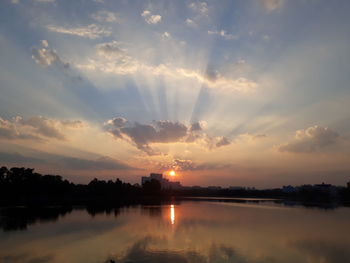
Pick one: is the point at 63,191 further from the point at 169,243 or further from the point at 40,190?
the point at 169,243

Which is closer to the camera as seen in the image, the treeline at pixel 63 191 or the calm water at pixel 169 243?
the calm water at pixel 169 243

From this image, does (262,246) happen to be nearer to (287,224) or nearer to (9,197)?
(287,224)

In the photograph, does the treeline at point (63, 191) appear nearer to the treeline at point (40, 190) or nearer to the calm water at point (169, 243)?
the treeline at point (40, 190)

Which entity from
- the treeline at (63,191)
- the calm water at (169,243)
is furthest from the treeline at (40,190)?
the calm water at (169,243)

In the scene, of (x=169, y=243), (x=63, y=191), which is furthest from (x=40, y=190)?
(x=169, y=243)

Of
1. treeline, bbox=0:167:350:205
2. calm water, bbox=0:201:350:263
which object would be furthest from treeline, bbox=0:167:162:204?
calm water, bbox=0:201:350:263

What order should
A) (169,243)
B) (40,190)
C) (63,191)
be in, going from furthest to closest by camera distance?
(63,191)
(40,190)
(169,243)

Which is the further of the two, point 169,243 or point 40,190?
point 40,190

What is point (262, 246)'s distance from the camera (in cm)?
2227

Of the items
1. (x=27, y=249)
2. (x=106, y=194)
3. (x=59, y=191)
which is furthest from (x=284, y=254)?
(x=106, y=194)

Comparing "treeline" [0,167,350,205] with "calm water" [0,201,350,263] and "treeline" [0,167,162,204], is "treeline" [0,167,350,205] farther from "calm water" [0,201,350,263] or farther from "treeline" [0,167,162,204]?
"calm water" [0,201,350,263]

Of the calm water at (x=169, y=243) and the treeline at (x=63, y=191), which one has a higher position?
the treeline at (x=63, y=191)

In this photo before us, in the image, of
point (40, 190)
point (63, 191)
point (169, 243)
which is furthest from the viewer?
point (63, 191)

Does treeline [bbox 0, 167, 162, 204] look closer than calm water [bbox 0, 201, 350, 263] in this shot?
No
